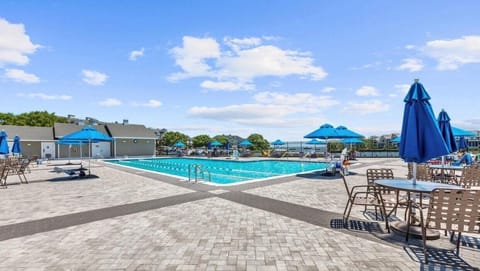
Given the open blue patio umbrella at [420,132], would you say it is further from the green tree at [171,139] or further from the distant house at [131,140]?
the green tree at [171,139]

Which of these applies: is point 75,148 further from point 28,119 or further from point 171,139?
point 28,119

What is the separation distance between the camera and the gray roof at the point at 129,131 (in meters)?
30.9

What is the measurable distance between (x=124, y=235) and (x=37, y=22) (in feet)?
35.2

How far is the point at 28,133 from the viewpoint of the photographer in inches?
1061

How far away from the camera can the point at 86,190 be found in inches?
320

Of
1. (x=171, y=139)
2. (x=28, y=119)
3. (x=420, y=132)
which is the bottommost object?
(x=420, y=132)

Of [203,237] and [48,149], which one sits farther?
[48,149]

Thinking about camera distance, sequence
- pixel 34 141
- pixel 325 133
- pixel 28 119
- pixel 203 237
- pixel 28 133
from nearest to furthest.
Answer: pixel 203 237 → pixel 325 133 → pixel 34 141 → pixel 28 133 → pixel 28 119

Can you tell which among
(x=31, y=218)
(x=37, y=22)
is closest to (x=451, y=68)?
(x=31, y=218)

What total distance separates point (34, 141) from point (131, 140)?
988 centimetres

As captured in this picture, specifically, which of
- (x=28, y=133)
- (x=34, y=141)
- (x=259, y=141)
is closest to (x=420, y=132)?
(x=34, y=141)

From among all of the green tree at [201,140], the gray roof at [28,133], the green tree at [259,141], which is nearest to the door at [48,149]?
the gray roof at [28,133]

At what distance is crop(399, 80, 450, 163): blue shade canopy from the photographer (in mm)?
3822

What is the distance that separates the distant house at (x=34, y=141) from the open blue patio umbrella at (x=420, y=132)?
3163 centimetres
